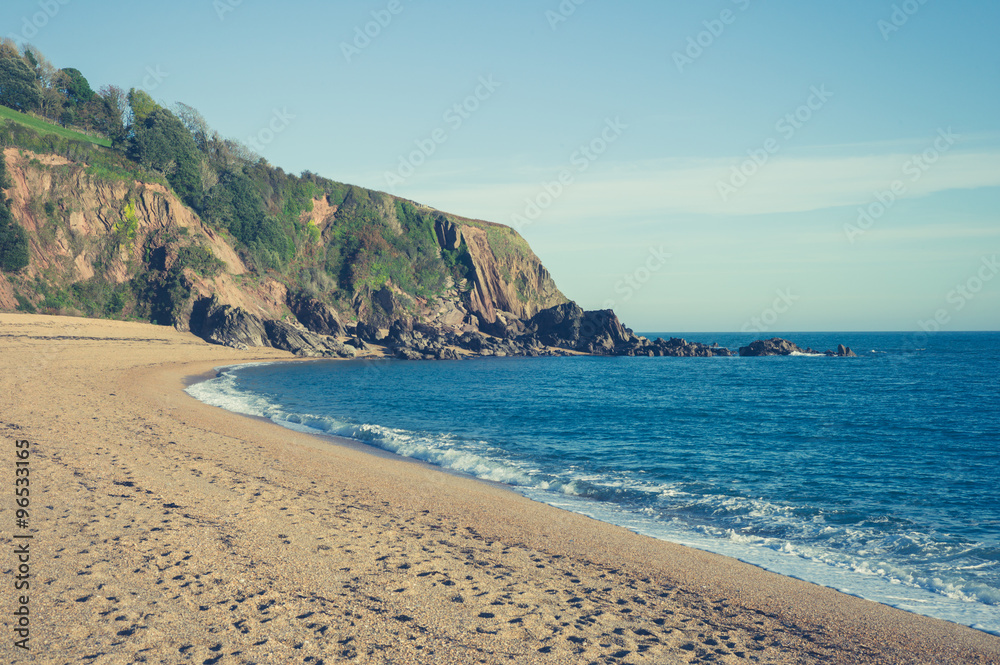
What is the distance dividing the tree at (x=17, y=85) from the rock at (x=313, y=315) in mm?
34305

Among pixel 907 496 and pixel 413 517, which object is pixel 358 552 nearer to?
pixel 413 517

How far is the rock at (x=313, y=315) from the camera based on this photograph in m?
62.6

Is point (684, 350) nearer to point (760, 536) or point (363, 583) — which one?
point (760, 536)

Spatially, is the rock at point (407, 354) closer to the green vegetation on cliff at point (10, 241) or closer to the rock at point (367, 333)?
the rock at point (367, 333)

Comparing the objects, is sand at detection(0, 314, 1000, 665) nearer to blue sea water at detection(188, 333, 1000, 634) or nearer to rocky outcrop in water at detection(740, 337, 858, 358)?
blue sea water at detection(188, 333, 1000, 634)

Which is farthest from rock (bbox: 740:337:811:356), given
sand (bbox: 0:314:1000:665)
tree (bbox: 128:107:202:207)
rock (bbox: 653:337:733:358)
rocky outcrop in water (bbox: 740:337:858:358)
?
sand (bbox: 0:314:1000:665)

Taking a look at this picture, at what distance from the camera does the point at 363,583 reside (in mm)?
6934

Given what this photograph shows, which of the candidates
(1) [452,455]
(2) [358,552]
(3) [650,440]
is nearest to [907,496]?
(3) [650,440]

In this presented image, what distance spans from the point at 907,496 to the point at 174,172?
6679 cm

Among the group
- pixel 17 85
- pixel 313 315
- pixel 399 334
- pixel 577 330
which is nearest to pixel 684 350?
pixel 577 330

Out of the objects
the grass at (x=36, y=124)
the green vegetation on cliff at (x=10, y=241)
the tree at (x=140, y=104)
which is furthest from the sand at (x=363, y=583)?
the tree at (x=140, y=104)

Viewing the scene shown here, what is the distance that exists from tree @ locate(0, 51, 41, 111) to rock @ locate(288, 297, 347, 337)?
34305 mm

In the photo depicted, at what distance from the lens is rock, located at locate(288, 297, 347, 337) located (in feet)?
205

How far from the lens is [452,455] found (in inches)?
666
